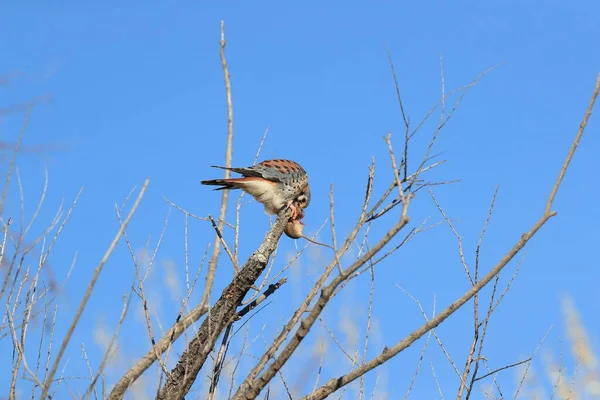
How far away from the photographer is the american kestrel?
5078mm

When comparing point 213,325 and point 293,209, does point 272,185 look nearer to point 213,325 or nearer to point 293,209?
point 293,209

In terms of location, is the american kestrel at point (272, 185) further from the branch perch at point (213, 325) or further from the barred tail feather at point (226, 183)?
the branch perch at point (213, 325)

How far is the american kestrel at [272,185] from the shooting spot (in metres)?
5.08

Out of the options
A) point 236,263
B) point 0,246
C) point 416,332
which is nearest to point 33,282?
point 0,246

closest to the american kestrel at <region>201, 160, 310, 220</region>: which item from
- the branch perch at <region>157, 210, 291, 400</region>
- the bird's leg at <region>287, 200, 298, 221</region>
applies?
the bird's leg at <region>287, 200, 298, 221</region>

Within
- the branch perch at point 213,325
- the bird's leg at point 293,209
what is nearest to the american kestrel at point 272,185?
the bird's leg at point 293,209

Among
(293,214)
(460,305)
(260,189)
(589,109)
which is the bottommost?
(460,305)

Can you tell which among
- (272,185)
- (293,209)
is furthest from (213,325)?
(272,185)

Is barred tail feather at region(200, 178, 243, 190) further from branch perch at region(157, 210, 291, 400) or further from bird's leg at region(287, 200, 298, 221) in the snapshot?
branch perch at region(157, 210, 291, 400)

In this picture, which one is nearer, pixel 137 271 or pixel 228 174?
pixel 137 271

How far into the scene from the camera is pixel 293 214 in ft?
15.7

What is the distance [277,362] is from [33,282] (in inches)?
69.2

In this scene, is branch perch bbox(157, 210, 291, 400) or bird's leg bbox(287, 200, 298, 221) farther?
bird's leg bbox(287, 200, 298, 221)

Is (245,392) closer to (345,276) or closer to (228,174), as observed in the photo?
(345,276)
